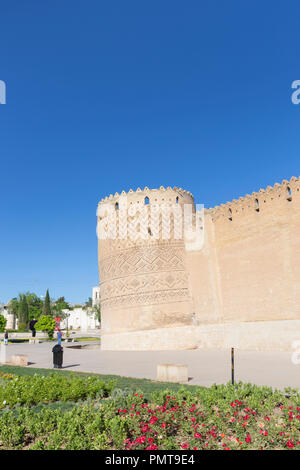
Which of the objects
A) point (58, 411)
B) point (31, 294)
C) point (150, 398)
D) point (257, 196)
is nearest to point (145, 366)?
point (150, 398)

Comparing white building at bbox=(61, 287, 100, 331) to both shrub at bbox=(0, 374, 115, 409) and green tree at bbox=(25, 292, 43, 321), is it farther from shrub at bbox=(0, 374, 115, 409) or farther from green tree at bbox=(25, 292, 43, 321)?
shrub at bbox=(0, 374, 115, 409)

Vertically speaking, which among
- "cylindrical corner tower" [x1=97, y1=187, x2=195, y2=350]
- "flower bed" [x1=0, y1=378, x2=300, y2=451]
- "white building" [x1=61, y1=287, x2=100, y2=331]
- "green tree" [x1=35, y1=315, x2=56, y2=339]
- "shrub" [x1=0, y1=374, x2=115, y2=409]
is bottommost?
"white building" [x1=61, y1=287, x2=100, y2=331]

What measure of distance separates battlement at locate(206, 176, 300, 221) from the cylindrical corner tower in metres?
2.20

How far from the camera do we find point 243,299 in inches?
653

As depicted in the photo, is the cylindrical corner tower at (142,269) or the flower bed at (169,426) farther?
the cylindrical corner tower at (142,269)

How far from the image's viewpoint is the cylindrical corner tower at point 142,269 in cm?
1792

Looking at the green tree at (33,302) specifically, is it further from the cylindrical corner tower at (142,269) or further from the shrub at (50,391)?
the shrub at (50,391)

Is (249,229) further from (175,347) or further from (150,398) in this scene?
(150,398)

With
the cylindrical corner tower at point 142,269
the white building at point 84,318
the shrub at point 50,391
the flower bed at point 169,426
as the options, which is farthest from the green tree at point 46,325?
→ the white building at point 84,318

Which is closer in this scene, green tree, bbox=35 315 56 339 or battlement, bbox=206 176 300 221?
battlement, bbox=206 176 300 221

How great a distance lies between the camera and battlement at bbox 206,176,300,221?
1503 cm

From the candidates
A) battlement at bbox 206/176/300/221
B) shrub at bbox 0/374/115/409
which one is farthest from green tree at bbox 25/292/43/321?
shrub at bbox 0/374/115/409

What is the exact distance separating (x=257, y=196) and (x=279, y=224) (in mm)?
1767

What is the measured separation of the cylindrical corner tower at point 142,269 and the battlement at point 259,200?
220 centimetres
